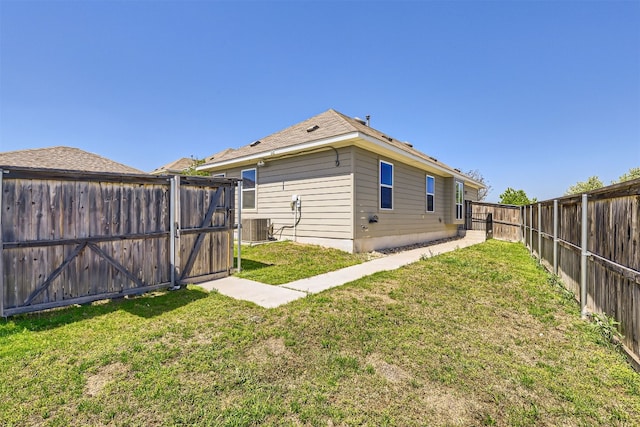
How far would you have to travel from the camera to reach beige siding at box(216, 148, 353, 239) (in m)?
8.56

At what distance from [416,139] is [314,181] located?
1666 cm

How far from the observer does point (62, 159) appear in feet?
36.1

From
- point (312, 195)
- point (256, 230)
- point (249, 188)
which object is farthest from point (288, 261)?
point (249, 188)

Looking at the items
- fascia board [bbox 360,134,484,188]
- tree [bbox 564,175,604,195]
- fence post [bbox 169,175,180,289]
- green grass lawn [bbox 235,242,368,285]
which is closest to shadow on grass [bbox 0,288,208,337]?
fence post [bbox 169,175,180,289]

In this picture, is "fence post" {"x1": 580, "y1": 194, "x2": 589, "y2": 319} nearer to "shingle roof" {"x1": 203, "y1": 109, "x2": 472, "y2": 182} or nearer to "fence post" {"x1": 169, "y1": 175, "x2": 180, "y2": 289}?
"shingle roof" {"x1": 203, "y1": 109, "x2": 472, "y2": 182}

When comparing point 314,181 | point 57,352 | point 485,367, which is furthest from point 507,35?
point 57,352

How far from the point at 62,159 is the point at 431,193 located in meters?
15.8

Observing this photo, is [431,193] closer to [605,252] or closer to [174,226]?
[605,252]

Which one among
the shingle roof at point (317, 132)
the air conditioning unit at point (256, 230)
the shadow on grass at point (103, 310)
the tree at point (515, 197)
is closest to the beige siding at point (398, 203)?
the shingle roof at point (317, 132)

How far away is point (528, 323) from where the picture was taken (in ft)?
12.0

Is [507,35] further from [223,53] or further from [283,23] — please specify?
[223,53]

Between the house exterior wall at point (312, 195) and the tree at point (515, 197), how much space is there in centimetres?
1844

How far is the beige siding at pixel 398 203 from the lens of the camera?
8719 millimetres

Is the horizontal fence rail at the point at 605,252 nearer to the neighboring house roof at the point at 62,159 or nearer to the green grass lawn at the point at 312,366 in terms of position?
the green grass lawn at the point at 312,366
